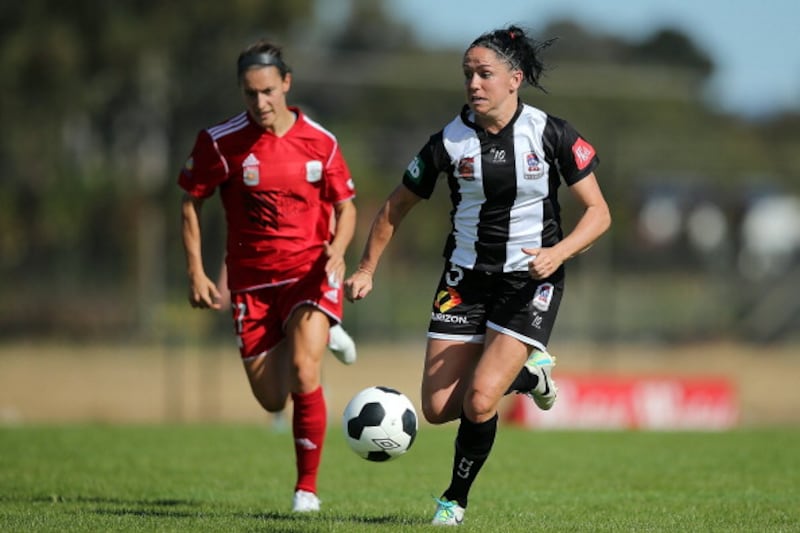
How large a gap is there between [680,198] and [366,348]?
8.90 m

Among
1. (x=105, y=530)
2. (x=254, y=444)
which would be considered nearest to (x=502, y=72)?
(x=105, y=530)

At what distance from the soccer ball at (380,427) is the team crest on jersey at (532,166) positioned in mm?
1400

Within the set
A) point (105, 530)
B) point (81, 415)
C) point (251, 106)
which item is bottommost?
point (81, 415)

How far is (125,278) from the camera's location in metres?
27.3

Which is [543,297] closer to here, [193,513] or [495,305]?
[495,305]

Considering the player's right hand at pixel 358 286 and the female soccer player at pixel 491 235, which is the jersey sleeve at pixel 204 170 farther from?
the player's right hand at pixel 358 286

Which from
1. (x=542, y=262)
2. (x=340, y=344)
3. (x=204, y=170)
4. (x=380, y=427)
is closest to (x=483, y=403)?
(x=380, y=427)

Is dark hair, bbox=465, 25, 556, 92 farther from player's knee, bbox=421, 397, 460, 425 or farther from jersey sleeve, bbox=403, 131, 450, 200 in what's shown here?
player's knee, bbox=421, 397, 460, 425

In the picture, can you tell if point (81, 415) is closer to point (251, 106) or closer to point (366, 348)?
point (366, 348)

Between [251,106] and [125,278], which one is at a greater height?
[251,106]

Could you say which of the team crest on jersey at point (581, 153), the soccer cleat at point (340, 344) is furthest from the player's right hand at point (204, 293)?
the team crest on jersey at point (581, 153)

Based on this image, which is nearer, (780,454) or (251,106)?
(251,106)

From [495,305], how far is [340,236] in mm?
1516

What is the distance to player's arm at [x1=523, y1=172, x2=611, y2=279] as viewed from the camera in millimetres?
6523
